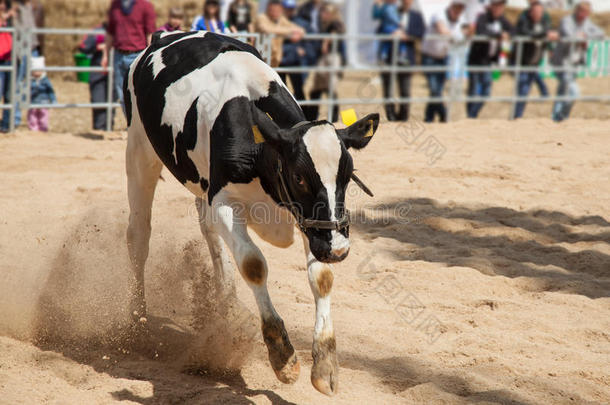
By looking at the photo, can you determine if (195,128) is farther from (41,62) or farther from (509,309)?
(41,62)

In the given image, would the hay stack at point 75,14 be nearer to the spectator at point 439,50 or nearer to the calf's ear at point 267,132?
the spectator at point 439,50

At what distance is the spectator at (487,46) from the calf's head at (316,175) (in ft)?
31.5

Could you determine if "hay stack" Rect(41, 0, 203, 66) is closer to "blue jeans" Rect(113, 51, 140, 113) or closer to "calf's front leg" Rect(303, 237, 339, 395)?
"blue jeans" Rect(113, 51, 140, 113)

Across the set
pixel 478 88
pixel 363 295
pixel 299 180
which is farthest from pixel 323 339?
pixel 478 88

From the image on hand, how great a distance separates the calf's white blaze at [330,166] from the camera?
3662 mm

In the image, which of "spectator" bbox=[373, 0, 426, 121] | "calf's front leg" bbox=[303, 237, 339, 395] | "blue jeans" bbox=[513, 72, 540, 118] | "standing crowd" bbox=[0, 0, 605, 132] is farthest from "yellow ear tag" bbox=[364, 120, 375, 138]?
"blue jeans" bbox=[513, 72, 540, 118]

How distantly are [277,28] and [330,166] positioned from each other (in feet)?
26.5

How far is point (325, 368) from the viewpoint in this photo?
3809 mm

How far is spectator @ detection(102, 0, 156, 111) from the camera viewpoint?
401 inches

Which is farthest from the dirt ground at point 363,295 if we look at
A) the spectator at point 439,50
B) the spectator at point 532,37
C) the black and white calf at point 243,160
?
the spectator at point 532,37

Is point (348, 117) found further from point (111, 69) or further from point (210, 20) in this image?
point (111, 69)

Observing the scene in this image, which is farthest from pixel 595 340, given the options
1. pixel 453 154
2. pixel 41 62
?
pixel 41 62

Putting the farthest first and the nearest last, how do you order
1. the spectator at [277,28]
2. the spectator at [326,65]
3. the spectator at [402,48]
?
1. the spectator at [402,48]
2. the spectator at [326,65]
3. the spectator at [277,28]

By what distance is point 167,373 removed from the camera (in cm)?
445
